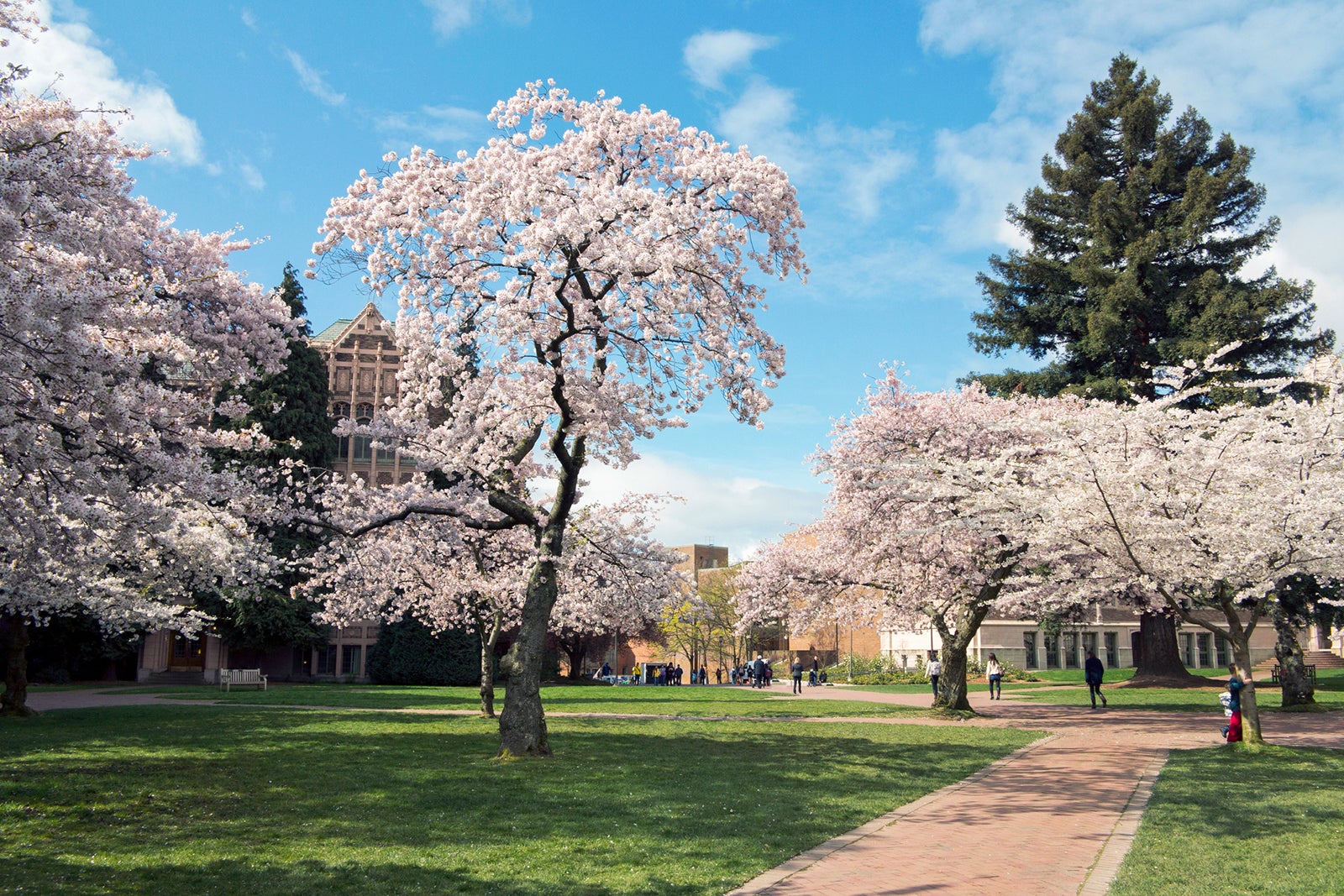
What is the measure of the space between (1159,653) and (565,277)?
3588cm

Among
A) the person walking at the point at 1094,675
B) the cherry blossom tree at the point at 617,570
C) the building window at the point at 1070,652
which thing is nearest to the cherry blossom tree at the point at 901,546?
the person walking at the point at 1094,675

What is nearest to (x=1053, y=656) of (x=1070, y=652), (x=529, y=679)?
(x=1070, y=652)

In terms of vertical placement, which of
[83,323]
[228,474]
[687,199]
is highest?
[687,199]

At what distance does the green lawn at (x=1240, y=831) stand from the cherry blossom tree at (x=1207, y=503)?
2912 mm

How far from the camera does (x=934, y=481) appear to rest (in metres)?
20.6

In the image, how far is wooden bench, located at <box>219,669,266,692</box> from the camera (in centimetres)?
3616

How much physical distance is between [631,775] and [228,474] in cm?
661

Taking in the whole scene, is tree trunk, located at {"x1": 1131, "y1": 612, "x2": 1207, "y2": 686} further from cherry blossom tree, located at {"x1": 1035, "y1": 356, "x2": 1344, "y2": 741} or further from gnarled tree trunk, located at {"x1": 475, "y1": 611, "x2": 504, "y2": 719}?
gnarled tree trunk, located at {"x1": 475, "y1": 611, "x2": 504, "y2": 719}

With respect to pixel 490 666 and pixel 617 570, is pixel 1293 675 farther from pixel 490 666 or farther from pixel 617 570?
pixel 490 666

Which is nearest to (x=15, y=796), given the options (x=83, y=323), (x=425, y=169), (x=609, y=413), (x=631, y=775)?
(x=83, y=323)

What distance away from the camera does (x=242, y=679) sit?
37125 millimetres

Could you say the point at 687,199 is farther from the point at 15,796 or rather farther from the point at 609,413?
the point at 15,796

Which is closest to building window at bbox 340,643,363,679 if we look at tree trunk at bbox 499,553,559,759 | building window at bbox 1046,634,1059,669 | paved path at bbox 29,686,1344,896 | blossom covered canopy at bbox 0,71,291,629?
blossom covered canopy at bbox 0,71,291,629

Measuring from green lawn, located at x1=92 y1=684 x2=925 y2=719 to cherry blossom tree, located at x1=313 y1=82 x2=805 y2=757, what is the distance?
12019mm
